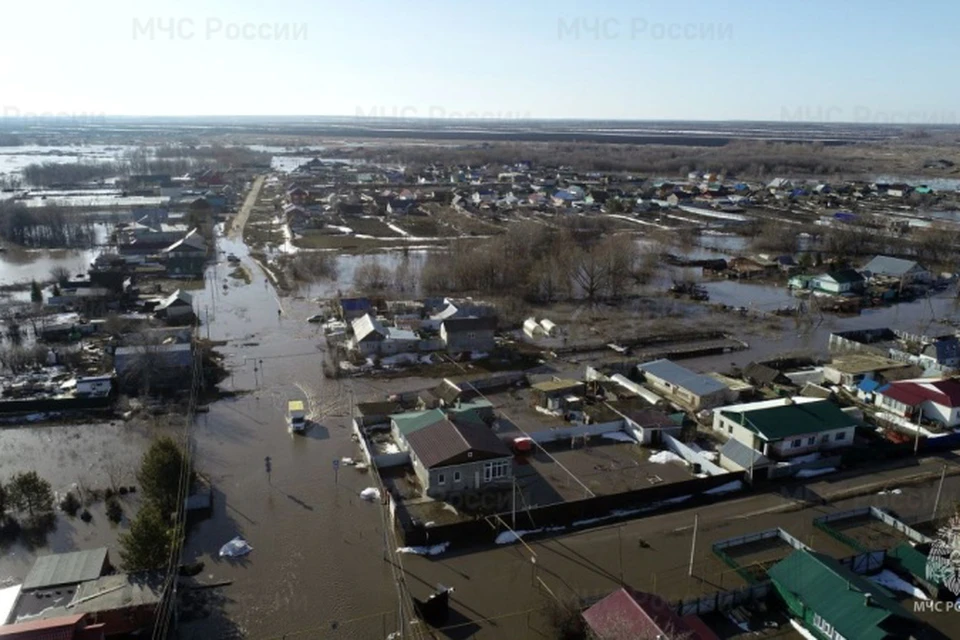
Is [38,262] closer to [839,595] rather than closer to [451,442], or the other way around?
[451,442]

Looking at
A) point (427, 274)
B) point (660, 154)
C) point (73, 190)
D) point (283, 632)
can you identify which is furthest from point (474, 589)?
point (660, 154)

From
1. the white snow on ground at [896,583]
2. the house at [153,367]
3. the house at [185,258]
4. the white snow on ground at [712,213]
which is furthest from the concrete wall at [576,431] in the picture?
the white snow on ground at [712,213]

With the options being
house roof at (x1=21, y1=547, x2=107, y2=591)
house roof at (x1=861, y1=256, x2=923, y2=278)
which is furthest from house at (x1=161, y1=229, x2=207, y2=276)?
house roof at (x1=861, y1=256, x2=923, y2=278)

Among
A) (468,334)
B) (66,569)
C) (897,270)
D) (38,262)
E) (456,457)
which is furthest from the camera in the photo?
(38,262)

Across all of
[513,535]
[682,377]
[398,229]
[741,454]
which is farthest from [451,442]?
[398,229]

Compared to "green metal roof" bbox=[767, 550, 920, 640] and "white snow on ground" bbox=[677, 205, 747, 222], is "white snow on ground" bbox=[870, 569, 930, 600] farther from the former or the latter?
A: "white snow on ground" bbox=[677, 205, 747, 222]

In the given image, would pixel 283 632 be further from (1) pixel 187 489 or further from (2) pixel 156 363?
(2) pixel 156 363
